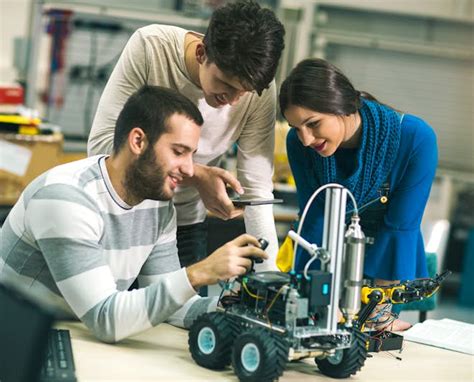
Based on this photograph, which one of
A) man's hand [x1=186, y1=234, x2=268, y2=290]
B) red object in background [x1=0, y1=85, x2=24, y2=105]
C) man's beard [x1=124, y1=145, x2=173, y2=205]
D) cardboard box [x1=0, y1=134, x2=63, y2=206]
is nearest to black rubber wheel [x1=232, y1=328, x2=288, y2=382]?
man's hand [x1=186, y1=234, x2=268, y2=290]

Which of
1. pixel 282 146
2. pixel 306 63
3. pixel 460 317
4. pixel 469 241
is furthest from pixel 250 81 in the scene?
pixel 469 241

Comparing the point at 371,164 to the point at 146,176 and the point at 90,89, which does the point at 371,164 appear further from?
the point at 90,89

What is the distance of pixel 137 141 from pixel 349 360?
2.15 feet

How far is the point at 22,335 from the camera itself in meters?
1.23

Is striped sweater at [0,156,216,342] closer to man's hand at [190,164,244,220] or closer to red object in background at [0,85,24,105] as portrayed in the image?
man's hand at [190,164,244,220]

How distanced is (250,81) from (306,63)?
0.85 ft

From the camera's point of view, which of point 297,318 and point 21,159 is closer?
point 297,318

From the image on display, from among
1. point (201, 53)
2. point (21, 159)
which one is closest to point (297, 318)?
point (201, 53)

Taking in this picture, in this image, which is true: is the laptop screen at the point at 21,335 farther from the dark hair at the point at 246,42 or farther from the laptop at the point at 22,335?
the dark hair at the point at 246,42

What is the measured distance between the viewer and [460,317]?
5.53 metres

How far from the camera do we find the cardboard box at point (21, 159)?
3.80 m

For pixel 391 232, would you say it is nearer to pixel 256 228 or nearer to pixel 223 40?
pixel 256 228

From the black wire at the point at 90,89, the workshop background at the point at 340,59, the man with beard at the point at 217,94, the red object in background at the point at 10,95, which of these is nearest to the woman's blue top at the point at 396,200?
the man with beard at the point at 217,94

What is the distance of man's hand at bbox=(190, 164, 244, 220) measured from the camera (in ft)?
6.65
